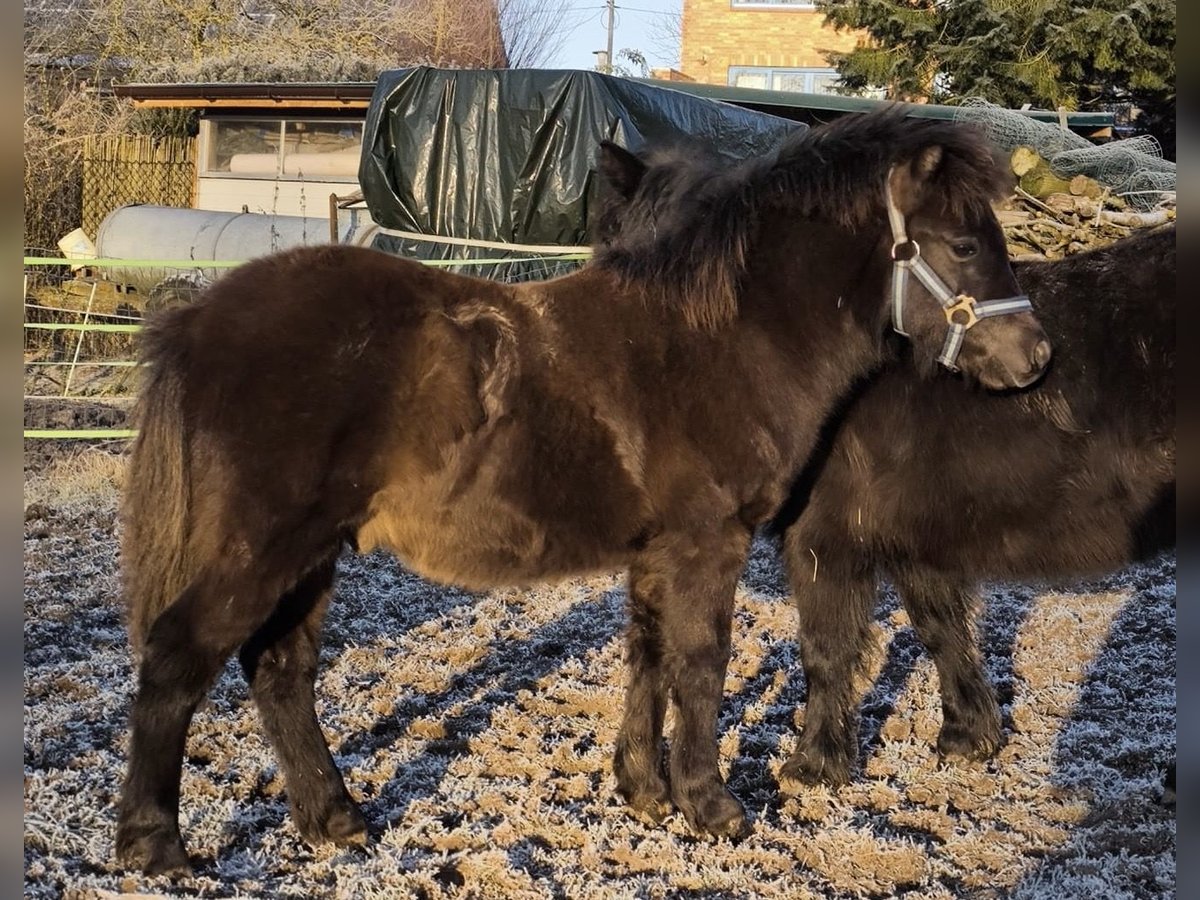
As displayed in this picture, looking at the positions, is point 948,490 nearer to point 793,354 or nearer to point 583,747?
point 793,354

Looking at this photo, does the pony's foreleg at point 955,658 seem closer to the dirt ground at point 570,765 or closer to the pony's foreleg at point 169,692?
the dirt ground at point 570,765

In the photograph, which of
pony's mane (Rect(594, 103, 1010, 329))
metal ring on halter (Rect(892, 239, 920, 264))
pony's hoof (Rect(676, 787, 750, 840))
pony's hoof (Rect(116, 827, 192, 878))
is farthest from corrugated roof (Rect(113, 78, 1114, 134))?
pony's hoof (Rect(116, 827, 192, 878))

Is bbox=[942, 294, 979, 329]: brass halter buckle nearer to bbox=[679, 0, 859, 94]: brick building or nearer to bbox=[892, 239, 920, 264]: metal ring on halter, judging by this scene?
bbox=[892, 239, 920, 264]: metal ring on halter

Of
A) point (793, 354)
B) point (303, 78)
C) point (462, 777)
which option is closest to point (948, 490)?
point (793, 354)

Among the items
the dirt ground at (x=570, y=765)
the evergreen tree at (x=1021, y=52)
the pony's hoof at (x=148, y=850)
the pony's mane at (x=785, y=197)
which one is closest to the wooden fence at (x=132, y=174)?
the evergreen tree at (x=1021, y=52)

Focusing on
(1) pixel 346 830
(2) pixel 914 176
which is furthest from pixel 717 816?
(2) pixel 914 176

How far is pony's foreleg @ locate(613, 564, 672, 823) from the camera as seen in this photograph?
3.52 metres

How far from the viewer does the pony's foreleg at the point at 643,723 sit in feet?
11.5

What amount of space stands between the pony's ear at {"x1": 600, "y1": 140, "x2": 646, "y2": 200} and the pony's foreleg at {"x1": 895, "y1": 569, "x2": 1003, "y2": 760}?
216cm

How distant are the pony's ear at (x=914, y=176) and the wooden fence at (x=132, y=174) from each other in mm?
15627

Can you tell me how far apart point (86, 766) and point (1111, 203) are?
1126 cm

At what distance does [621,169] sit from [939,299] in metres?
1.99

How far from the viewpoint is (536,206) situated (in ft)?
30.0

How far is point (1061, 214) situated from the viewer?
10797 millimetres
